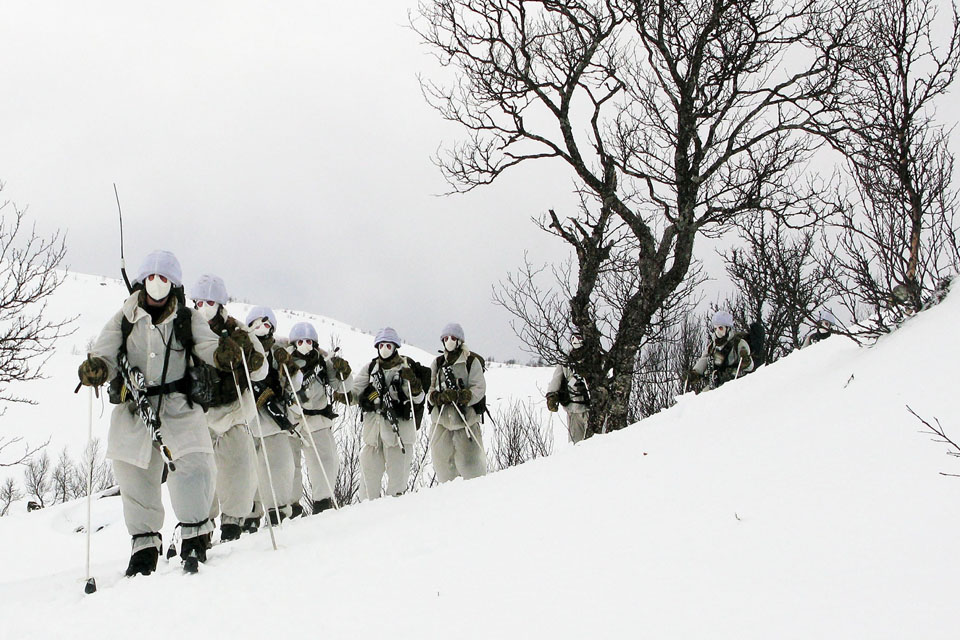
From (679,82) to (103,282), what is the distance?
8302 centimetres

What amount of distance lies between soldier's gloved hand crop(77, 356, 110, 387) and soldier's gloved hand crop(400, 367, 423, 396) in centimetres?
433

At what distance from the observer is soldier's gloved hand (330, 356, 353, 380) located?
27.8 feet

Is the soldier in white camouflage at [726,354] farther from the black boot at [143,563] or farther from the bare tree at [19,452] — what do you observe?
the bare tree at [19,452]

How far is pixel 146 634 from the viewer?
10.3 feet

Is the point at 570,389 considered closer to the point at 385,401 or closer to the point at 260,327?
the point at 385,401

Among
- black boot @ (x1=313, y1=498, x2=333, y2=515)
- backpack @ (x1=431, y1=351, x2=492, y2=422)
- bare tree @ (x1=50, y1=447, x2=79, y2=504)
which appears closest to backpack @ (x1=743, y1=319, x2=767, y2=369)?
→ backpack @ (x1=431, y1=351, x2=492, y2=422)

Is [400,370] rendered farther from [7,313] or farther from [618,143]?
[7,313]

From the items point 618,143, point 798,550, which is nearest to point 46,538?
point 618,143

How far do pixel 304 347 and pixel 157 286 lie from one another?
3.76 metres

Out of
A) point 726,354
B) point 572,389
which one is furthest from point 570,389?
point 726,354

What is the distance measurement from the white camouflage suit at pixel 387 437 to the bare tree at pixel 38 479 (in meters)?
26.0

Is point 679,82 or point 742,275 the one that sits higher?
point 679,82

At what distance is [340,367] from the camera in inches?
334

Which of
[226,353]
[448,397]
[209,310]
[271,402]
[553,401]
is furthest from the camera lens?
[553,401]
